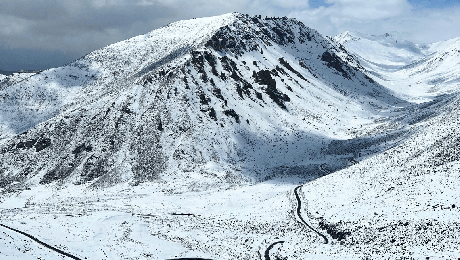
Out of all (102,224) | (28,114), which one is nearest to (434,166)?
(102,224)

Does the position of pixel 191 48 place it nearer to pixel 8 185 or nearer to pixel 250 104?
pixel 250 104

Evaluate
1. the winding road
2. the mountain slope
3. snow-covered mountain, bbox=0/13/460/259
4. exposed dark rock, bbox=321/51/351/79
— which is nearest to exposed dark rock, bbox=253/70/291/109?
the mountain slope

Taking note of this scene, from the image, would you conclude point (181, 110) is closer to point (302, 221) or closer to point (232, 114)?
point (232, 114)

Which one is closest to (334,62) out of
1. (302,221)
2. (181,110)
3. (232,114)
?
(232,114)

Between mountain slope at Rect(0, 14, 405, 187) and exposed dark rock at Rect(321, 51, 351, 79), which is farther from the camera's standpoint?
exposed dark rock at Rect(321, 51, 351, 79)

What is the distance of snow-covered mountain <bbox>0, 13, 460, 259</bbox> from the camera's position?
3856 centimetres

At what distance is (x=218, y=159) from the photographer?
74875mm

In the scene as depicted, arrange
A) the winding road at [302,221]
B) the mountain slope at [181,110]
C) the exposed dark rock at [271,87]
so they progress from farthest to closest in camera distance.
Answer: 1. the exposed dark rock at [271,87]
2. the mountain slope at [181,110]
3. the winding road at [302,221]

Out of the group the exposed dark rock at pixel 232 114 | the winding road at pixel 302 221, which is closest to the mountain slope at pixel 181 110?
the exposed dark rock at pixel 232 114

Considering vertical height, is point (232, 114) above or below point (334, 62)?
below

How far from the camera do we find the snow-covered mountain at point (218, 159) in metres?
38.6

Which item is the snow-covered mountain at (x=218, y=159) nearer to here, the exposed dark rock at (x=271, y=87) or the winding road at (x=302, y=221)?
the winding road at (x=302, y=221)

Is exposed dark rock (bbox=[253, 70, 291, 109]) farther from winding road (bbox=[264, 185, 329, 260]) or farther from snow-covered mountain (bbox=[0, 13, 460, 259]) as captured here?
winding road (bbox=[264, 185, 329, 260])

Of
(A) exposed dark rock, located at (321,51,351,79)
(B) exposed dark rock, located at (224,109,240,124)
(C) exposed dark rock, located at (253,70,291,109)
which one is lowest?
(B) exposed dark rock, located at (224,109,240,124)
